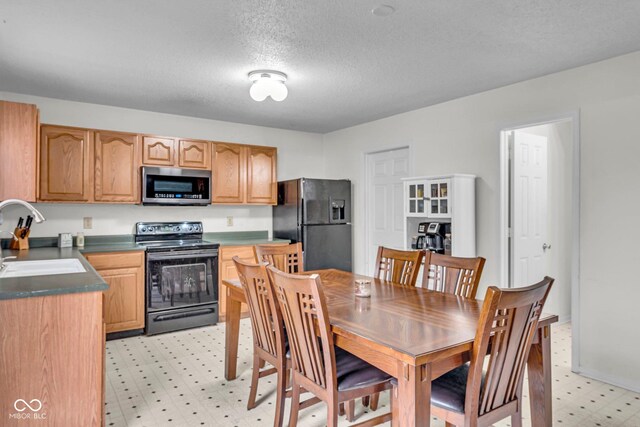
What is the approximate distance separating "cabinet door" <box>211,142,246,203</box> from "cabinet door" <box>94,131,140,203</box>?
0.82 metres

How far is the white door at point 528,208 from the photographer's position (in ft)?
12.3

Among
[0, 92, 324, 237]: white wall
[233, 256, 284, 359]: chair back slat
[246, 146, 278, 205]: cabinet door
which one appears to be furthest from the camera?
[246, 146, 278, 205]: cabinet door

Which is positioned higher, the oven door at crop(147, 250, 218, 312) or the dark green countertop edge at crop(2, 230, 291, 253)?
the dark green countertop edge at crop(2, 230, 291, 253)

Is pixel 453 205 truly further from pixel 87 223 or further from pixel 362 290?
pixel 87 223

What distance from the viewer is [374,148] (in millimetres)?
4863

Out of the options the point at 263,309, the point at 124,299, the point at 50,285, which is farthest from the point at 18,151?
the point at 263,309

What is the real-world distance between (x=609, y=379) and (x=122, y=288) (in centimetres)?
405

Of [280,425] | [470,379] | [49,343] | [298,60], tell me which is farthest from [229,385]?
[298,60]

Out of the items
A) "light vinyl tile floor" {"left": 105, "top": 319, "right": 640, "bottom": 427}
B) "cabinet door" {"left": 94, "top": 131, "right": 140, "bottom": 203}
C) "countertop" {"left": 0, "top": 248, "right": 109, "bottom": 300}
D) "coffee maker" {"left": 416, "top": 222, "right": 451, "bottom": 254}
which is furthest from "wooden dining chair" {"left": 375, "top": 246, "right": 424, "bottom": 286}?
"cabinet door" {"left": 94, "top": 131, "right": 140, "bottom": 203}

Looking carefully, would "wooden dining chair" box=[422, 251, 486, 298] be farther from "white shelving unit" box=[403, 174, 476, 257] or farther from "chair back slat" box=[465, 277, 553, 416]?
"white shelving unit" box=[403, 174, 476, 257]

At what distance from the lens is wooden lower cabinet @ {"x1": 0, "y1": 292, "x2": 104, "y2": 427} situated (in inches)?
69.8

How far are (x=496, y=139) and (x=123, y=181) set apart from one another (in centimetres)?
360

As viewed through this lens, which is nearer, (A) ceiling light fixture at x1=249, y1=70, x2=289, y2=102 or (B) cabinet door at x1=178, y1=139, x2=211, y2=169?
(A) ceiling light fixture at x1=249, y1=70, x2=289, y2=102

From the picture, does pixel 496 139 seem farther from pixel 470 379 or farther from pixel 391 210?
pixel 470 379
